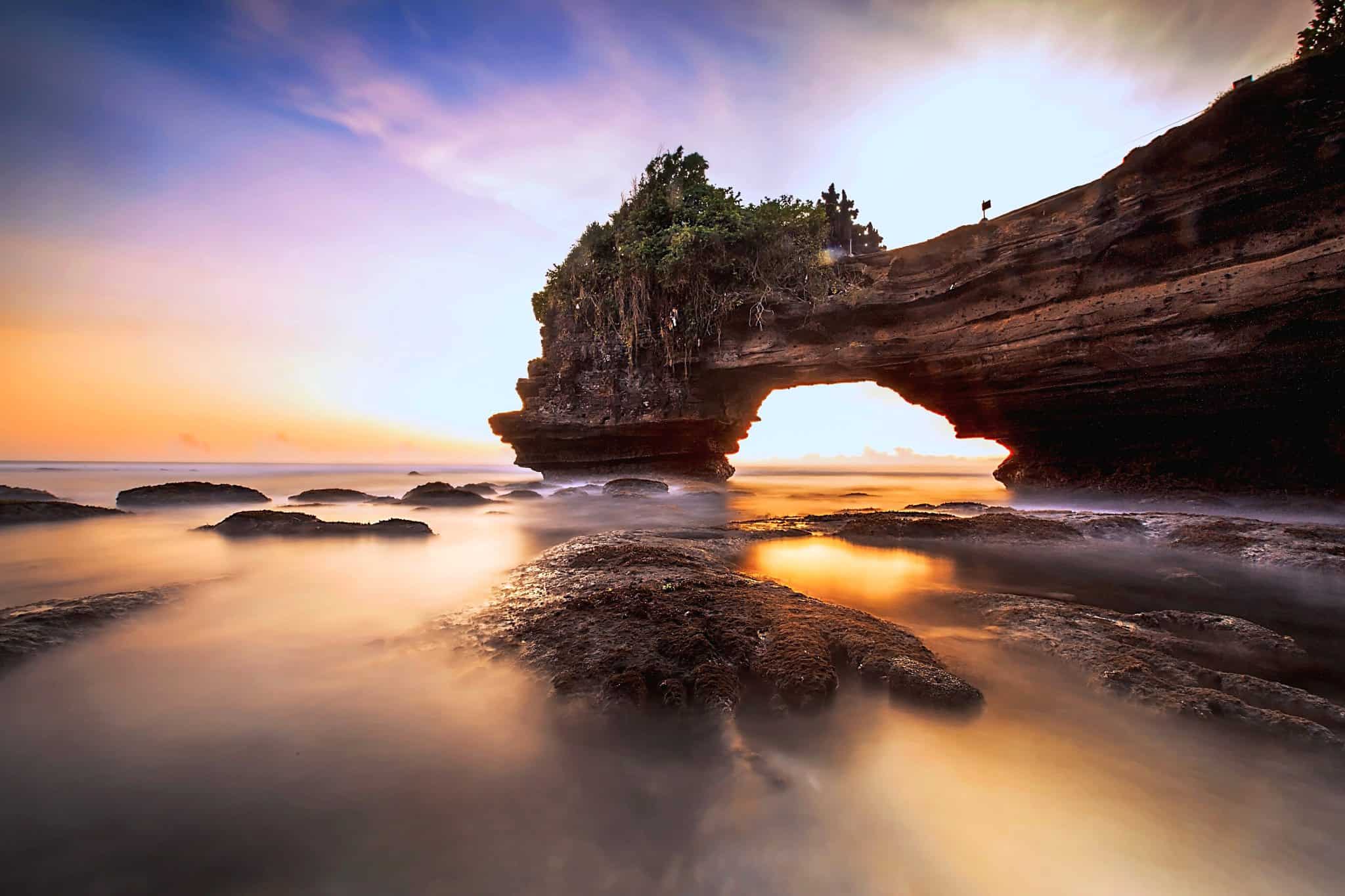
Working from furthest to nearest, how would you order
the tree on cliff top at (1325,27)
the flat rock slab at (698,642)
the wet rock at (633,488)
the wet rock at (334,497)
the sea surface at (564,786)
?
the wet rock at (633,488) → the wet rock at (334,497) → the tree on cliff top at (1325,27) → the flat rock slab at (698,642) → the sea surface at (564,786)

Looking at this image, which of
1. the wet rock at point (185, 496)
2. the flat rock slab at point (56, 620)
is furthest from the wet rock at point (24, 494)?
the flat rock slab at point (56, 620)

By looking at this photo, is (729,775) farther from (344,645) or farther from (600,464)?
(600,464)

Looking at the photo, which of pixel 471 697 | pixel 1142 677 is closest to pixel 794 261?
pixel 1142 677

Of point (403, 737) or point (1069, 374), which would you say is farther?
point (1069, 374)

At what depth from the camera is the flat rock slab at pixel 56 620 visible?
238 cm

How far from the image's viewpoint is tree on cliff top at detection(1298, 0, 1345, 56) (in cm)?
819

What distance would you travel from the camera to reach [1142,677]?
2160 mm

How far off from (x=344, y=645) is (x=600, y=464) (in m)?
13.5

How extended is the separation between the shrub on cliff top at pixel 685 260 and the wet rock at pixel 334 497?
751 cm

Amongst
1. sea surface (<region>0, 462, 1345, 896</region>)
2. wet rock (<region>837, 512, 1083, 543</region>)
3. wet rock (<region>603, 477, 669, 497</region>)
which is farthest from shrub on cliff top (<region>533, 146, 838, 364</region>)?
sea surface (<region>0, 462, 1345, 896</region>)

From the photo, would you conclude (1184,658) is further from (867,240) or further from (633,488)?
(867,240)

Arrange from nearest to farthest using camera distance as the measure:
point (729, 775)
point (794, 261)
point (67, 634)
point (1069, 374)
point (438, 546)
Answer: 1. point (729, 775)
2. point (67, 634)
3. point (438, 546)
4. point (1069, 374)
5. point (794, 261)

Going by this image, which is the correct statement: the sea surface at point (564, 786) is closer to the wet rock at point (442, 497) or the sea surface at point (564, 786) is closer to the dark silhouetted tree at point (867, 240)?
the wet rock at point (442, 497)

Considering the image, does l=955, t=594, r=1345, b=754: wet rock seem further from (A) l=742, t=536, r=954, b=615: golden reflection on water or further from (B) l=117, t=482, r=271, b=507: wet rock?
(B) l=117, t=482, r=271, b=507: wet rock
